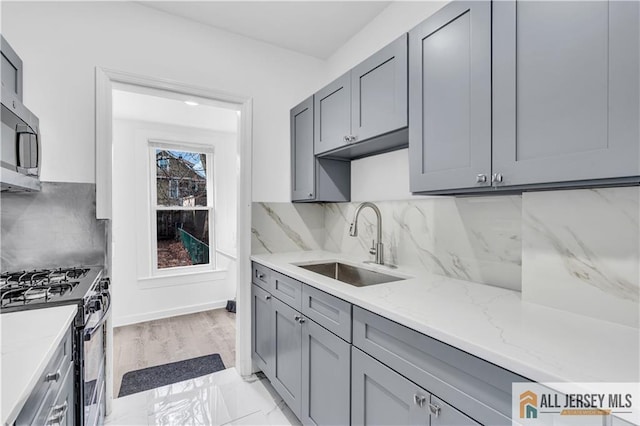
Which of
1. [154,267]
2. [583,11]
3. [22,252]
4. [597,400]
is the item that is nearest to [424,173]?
[583,11]

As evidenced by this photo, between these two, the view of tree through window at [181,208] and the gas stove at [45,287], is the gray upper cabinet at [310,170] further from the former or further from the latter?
the view of tree through window at [181,208]

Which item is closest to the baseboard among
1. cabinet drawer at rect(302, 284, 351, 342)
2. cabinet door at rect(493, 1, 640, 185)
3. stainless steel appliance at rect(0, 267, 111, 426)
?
stainless steel appliance at rect(0, 267, 111, 426)

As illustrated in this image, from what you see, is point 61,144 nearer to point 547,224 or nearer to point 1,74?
point 1,74

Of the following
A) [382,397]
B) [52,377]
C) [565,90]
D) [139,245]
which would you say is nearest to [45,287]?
[52,377]

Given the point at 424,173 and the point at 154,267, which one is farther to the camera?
the point at 154,267

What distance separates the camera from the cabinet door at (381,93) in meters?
1.55

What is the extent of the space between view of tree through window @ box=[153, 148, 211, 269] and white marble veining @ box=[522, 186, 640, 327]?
3742 mm

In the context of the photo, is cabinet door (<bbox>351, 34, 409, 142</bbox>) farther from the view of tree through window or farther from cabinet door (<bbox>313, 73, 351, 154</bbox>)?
the view of tree through window

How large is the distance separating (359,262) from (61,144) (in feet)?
6.59

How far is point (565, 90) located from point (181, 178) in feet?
12.9

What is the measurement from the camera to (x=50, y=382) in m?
0.91

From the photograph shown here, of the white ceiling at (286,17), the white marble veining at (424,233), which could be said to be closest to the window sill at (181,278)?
the white marble veining at (424,233)

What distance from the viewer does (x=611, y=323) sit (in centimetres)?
98

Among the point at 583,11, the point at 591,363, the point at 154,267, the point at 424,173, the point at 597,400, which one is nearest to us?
the point at 597,400
